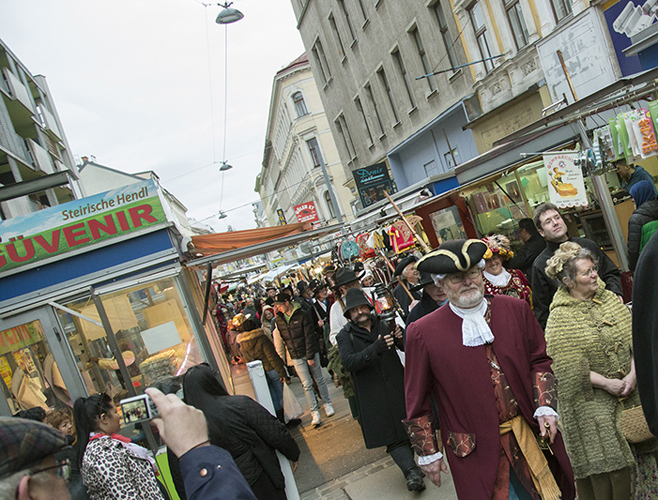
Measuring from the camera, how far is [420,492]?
4.83 metres

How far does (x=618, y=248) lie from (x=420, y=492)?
16.9ft

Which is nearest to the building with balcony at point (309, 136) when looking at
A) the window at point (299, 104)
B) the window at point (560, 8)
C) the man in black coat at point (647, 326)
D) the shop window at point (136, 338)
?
the window at point (299, 104)

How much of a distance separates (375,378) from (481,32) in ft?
40.8

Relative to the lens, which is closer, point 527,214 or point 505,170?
point 505,170

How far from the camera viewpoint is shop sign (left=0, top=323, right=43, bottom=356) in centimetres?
678

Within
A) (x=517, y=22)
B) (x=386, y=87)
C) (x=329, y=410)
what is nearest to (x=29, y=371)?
(x=329, y=410)

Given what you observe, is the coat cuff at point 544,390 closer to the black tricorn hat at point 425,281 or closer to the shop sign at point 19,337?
the black tricorn hat at point 425,281

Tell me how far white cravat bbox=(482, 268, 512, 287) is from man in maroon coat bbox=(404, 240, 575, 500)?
Result: 1.92 meters

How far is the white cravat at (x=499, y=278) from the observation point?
501 centimetres

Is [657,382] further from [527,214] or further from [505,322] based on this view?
[527,214]

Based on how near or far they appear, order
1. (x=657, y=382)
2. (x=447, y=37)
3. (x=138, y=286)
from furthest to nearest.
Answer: (x=447, y=37) < (x=138, y=286) < (x=657, y=382)

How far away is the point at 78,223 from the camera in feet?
22.9

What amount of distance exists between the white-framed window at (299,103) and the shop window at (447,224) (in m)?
35.6

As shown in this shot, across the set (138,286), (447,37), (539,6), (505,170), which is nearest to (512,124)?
(539,6)
